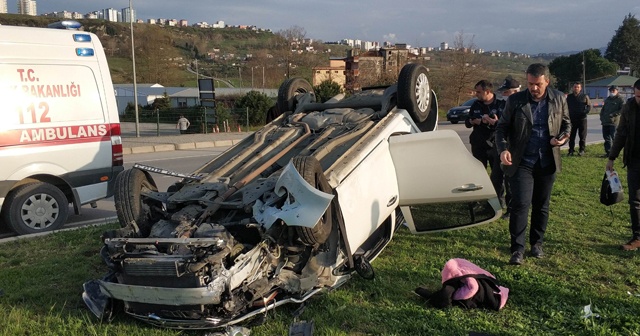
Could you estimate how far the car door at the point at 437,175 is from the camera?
452cm

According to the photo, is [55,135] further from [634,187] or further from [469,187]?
[634,187]

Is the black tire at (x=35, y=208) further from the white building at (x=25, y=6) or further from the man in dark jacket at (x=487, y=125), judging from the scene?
the white building at (x=25, y=6)

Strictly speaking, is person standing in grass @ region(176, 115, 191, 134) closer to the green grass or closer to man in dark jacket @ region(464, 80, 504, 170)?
the green grass

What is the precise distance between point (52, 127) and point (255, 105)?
20197mm

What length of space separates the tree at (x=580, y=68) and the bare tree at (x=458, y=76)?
1310 inches

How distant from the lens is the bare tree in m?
43.3

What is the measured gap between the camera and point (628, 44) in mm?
82375

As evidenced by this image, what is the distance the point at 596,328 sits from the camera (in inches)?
129

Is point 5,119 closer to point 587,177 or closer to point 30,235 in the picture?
point 30,235

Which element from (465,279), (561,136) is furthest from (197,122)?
(465,279)

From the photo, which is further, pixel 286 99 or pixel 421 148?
pixel 286 99

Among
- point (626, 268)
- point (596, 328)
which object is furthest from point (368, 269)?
point (626, 268)

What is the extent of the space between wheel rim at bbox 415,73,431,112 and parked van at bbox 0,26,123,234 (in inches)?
152

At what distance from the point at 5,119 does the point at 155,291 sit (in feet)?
11.9
